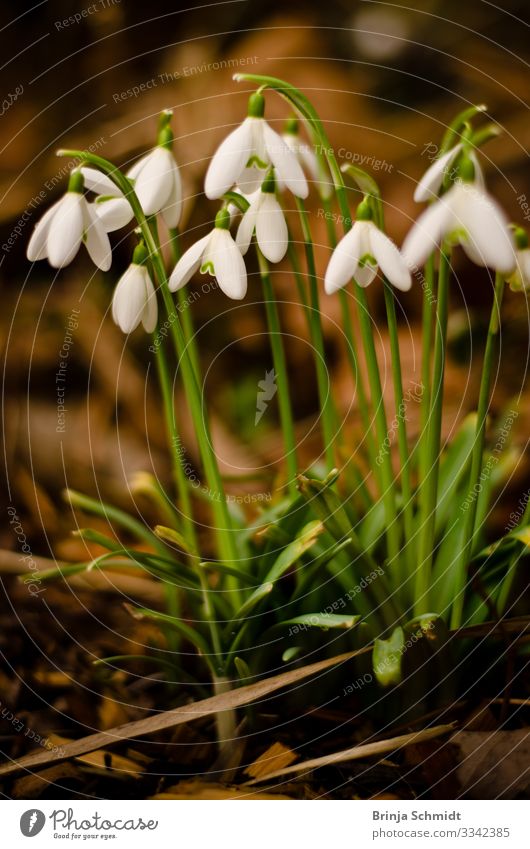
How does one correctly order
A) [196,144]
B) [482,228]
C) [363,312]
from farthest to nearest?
1. [196,144]
2. [363,312]
3. [482,228]

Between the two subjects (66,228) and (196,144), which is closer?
Result: (66,228)

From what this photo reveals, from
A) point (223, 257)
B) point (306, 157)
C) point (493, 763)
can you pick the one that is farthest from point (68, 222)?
point (493, 763)

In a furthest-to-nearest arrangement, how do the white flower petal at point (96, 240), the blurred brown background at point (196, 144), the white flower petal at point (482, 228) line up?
the blurred brown background at point (196, 144), the white flower petal at point (96, 240), the white flower petal at point (482, 228)

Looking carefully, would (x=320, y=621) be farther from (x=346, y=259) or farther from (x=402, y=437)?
(x=346, y=259)

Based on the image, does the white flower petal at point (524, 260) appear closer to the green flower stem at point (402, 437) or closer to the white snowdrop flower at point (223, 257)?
the green flower stem at point (402, 437)

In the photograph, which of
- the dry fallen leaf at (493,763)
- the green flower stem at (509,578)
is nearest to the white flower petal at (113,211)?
the green flower stem at (509,578)

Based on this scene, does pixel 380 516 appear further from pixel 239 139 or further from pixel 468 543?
pixel 239 139
